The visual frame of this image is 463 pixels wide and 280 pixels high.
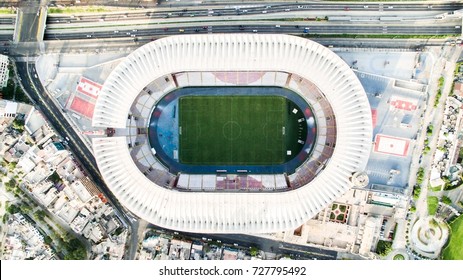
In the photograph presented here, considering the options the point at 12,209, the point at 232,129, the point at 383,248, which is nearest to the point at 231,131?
the point at 232,129

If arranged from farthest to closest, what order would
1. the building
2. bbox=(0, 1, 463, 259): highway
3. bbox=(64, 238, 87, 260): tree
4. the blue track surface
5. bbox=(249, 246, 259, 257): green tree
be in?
1. bbox=(0, 1, 463, 259): highway
2. the blue track surface
3. bbox=(249, 246, 259, 257): green tree
4. the building
5. bbox=(64, 238, 87, 260): tree

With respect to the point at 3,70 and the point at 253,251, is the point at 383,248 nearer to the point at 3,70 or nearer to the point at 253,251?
the point at 253,251

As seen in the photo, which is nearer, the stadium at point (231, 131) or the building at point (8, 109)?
the stadium at point (231, 131)

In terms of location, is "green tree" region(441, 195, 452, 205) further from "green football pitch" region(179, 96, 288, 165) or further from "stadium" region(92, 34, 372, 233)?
"green football pitch" region(179, 96, 288, 165)

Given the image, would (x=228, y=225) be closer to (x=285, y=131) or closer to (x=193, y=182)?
(x=193, y=182)

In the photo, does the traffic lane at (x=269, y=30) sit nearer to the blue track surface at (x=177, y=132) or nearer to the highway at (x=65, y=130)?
the highway at (x=65, y=130)

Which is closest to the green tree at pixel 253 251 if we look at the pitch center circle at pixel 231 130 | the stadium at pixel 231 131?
the stadium at pixel 231 131

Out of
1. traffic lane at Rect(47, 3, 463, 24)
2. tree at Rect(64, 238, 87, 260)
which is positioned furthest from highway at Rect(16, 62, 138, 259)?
traffic lane at Rect(47, 3, 463, 24)

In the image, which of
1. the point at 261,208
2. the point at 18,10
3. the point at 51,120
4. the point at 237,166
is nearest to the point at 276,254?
the point at 261,208
